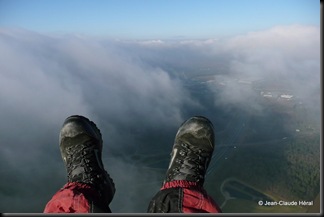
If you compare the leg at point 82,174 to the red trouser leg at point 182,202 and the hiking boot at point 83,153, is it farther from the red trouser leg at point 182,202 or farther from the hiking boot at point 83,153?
the red trouser leg at point 182,202

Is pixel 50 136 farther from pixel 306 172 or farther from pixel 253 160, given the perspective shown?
pixel 306 172

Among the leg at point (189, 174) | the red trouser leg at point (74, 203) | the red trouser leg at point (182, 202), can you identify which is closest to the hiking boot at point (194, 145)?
the leg at point (189, 174)

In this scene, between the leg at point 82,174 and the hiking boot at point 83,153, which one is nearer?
the leg at point 82,174

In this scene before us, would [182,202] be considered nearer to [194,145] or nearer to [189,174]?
[189,174]

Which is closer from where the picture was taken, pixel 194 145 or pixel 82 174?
pixel 82 174

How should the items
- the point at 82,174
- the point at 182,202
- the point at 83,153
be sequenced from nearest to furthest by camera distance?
1. the point at 182,202
2. the point at 82,174
3. the point at 83,153

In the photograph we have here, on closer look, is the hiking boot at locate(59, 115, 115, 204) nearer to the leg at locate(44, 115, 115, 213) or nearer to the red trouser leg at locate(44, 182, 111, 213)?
the leg at locate(44, 115, 115, 213)

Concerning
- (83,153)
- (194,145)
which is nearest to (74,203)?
(83,153)

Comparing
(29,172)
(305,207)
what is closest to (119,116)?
(29,172)
